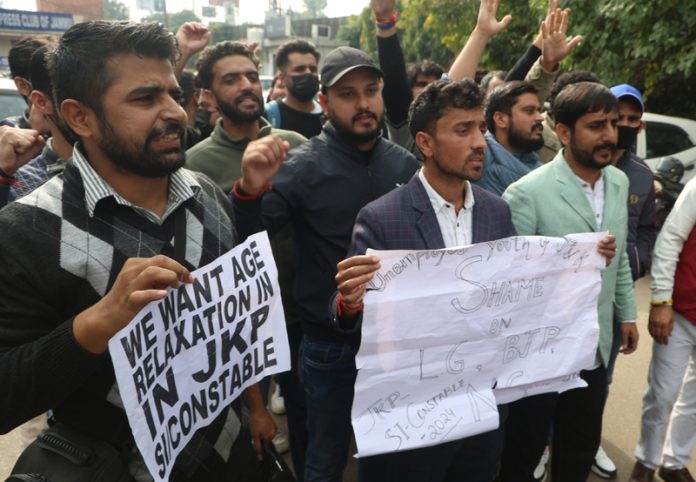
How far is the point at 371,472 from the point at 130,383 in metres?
1.21

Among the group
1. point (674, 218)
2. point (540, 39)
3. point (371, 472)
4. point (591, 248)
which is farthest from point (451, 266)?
point (540, 39)

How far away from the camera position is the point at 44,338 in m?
1.42

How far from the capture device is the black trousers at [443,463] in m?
2.19

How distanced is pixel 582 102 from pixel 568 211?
53cm

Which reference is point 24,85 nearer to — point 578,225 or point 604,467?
point 578,225

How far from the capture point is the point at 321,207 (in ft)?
8.34

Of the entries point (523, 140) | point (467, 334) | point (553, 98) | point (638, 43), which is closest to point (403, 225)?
point (467, 334)

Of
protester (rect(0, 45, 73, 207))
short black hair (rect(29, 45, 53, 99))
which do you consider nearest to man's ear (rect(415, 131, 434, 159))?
protester (rect(0, 45, 73, 207))

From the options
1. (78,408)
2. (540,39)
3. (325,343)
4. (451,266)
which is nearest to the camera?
(78,408)

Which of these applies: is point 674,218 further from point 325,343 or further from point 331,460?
point 331,460

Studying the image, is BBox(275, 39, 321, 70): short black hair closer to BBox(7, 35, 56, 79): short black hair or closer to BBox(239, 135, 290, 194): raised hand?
BBox(7, 35, 56, 79): short black hair

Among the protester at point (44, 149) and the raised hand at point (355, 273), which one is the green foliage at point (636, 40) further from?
the protester at point (44, 149)

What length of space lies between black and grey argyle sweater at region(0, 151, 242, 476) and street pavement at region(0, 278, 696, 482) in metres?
2.17

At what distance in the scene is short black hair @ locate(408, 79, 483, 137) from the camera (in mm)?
2359
